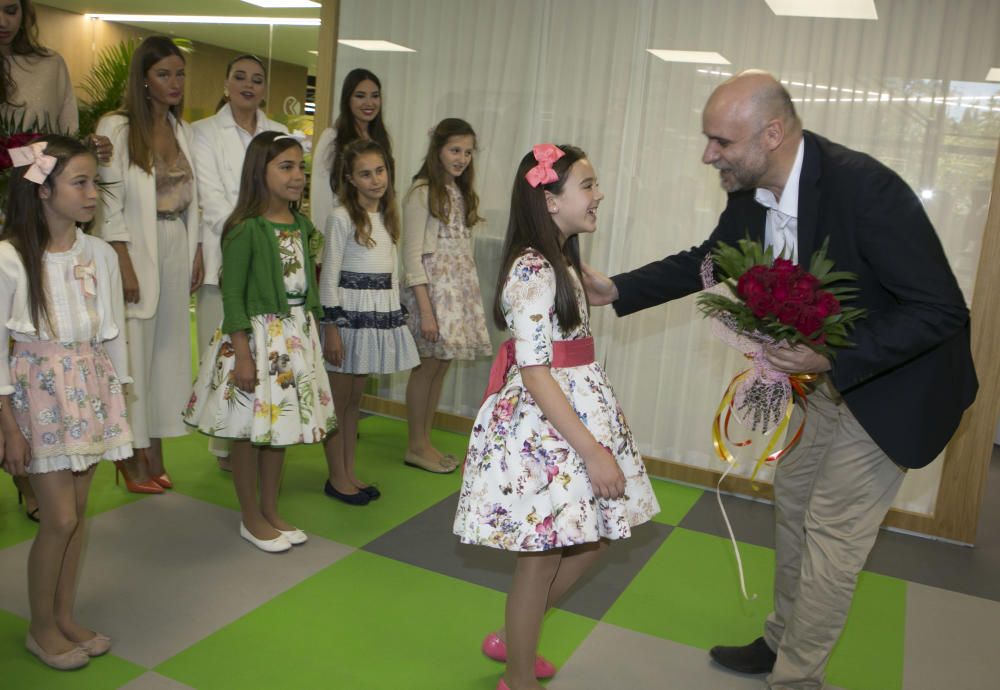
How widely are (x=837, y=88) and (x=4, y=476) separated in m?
4.16

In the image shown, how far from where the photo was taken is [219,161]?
3.76 m

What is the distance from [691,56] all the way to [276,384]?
2.59 metres

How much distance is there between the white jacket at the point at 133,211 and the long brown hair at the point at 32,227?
0.97 meters

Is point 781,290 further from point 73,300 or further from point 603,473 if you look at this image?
point 73,300

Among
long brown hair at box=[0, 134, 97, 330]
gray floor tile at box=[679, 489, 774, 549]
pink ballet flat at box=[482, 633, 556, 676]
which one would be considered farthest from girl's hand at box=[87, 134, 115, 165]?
gray floor tile at box=[679, 489, 774, 549]

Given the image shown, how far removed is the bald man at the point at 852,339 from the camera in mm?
2072

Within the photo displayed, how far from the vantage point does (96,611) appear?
2.70 meters

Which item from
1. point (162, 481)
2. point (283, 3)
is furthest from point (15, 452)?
point (283, 3)

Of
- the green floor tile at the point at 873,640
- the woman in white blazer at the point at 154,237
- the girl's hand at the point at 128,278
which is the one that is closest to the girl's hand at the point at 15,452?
the woman in white blazer at the point at 154,237

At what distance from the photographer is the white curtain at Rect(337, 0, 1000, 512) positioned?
3.75 metres

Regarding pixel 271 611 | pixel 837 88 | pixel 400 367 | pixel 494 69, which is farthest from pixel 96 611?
pixel 837 88

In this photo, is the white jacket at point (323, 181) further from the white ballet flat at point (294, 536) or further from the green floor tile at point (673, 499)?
the green floor tile at point (673, 499)

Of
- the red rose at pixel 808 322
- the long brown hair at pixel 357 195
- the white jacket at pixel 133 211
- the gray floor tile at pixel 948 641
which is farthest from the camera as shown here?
the long brown hair at pixel 357 195

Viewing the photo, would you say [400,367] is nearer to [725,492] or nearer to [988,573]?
[725,492]
